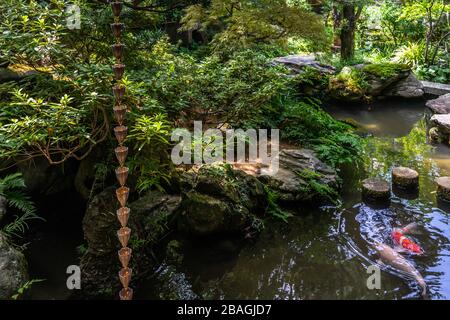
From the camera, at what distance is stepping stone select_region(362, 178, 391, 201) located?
17.9 ft

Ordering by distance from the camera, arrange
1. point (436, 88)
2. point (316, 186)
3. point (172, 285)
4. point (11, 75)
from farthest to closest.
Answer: point (436, 88), point (316, 186), point (11, 75), point (172, 285)

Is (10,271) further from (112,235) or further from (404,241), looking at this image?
(404,241)

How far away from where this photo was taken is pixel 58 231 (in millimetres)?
4746

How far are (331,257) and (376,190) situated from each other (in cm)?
164

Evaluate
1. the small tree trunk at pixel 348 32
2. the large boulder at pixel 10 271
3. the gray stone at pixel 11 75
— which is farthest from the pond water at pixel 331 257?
the small tree trunk at pixel 348 32

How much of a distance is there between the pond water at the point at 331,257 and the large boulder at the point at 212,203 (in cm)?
24

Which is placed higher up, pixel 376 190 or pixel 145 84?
pixel 145 84

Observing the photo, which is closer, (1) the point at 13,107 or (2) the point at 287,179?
(1) the point at 13,107

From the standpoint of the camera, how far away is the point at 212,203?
432 cm

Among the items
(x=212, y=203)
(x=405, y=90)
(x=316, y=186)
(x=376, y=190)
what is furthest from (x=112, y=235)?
(x=405, y=90)

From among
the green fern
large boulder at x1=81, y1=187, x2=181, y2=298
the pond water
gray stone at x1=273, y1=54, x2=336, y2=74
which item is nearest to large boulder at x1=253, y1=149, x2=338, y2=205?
the pond water
